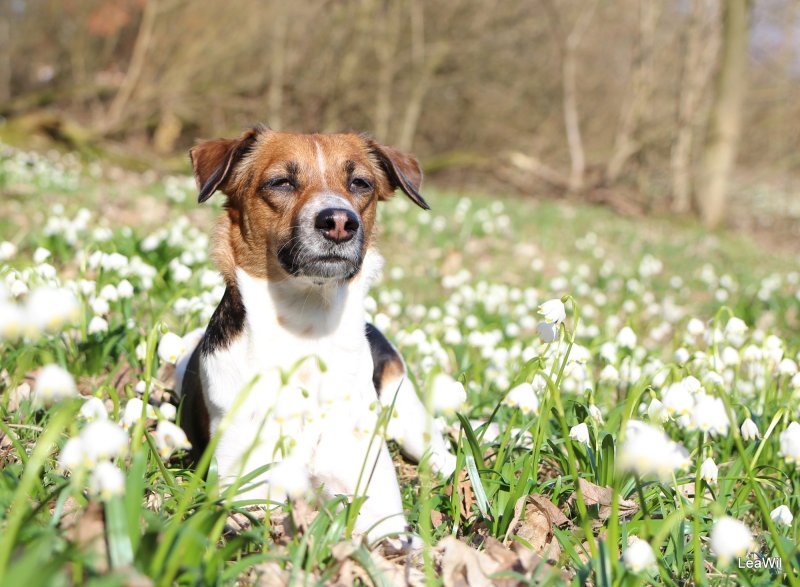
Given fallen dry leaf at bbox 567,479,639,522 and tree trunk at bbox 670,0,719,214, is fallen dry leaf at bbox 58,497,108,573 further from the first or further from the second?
tree trunk at bbox 670,0,719,214

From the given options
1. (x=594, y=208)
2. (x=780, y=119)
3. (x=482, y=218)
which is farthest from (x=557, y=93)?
(x=482, y=218)

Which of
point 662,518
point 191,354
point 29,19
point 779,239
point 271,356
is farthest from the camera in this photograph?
point 29,19

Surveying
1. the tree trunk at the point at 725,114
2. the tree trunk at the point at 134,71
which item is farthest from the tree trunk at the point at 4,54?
the tree trunk at the point at 725,114

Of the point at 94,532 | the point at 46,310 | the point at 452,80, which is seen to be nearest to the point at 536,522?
the point at 94,532

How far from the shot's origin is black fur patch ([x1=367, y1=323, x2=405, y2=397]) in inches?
161

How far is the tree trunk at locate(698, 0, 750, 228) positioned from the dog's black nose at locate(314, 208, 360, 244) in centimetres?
1655

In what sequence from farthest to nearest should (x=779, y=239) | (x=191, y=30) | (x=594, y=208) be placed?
(x=191, y=30)
(x=779, y=239)
(x=594, y=208)

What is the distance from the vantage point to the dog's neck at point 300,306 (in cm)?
354

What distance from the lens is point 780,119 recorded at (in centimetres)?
2584

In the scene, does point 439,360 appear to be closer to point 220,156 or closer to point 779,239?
point 220,156

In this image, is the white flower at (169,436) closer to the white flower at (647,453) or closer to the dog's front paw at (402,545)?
the dog's front paw at (402,545)

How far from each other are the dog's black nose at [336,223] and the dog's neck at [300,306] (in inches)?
9.7

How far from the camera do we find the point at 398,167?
4.14 metres

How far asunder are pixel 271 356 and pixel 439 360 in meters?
1.61
